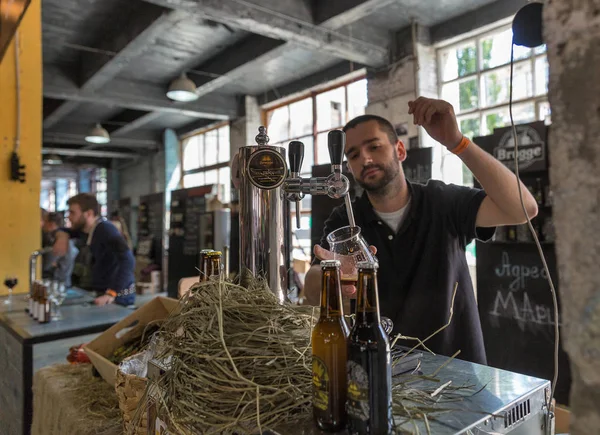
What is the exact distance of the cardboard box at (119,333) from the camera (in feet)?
4.42

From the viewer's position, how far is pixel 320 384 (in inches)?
23.7

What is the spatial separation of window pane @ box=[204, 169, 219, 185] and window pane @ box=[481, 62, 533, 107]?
5.85 m

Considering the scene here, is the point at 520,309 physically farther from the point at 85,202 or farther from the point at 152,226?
the point at 152,226

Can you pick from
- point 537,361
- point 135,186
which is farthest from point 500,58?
point 135,186

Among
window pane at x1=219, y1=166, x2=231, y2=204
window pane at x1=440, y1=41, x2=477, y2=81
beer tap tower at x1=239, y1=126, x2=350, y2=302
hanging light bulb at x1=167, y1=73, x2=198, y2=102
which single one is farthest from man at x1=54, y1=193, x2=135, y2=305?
window pane at x1=219, y1=166, x2=231, y2=204

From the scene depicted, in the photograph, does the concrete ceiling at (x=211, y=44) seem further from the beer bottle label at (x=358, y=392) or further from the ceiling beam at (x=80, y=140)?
the beer bottle label at (x=358, y=392)

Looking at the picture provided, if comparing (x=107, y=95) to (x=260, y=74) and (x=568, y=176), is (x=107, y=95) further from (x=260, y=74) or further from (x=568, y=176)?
(x=568, y=176)

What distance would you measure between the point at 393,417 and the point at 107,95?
23.6 feet

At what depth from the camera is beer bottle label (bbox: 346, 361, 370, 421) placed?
562mm

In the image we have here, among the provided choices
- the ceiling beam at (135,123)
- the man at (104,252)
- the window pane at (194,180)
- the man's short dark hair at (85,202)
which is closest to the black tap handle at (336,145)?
the man at (104,252)

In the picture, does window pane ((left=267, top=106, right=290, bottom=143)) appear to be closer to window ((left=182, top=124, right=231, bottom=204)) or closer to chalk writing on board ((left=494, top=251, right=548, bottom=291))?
window ((left=182, top=124, right=231, bottom=204))

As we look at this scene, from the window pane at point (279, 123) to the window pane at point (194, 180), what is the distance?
8.36ft

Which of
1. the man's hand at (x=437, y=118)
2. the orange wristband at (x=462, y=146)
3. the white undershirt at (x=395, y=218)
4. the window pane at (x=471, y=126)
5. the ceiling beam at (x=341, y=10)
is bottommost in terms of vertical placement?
the white undershirt at (x=395, y=218)

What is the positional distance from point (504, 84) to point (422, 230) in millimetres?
3895
